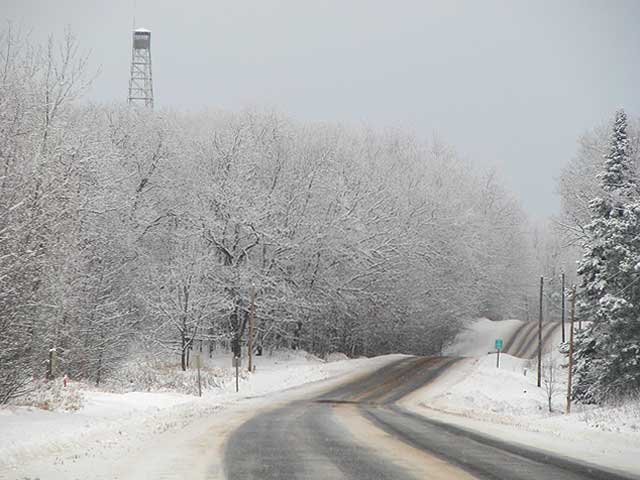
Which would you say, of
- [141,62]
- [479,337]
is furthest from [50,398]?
[479,337]

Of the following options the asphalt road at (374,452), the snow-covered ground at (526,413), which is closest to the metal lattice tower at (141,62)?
the snow-covered ground at (526,413)

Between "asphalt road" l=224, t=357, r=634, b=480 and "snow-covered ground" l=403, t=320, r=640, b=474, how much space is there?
3.76 feet

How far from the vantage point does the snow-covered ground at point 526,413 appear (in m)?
17.2

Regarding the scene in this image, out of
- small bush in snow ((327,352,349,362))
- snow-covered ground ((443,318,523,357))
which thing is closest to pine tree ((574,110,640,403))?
small bush in snow ((327,352,349,362))

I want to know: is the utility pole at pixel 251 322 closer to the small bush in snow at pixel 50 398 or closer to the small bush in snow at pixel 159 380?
the small bush in snow at pixel 159 380

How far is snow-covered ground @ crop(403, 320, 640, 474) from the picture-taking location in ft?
56.3

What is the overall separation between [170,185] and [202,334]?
11.6 meters

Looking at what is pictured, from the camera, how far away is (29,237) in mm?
19641

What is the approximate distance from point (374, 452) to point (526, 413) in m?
21.4

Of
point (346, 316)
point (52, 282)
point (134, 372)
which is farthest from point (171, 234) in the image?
point (52, 282)

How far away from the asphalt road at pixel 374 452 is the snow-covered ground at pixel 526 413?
1145 millimetres

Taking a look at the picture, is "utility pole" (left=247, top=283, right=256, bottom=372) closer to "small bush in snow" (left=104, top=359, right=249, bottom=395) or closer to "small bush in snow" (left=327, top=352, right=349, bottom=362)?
"small bush in snow" (left=104, top=359, right=249, bottom=395)

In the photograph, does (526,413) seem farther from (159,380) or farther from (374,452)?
(374,452)

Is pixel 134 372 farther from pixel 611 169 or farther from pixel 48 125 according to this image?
pixel 611 169
